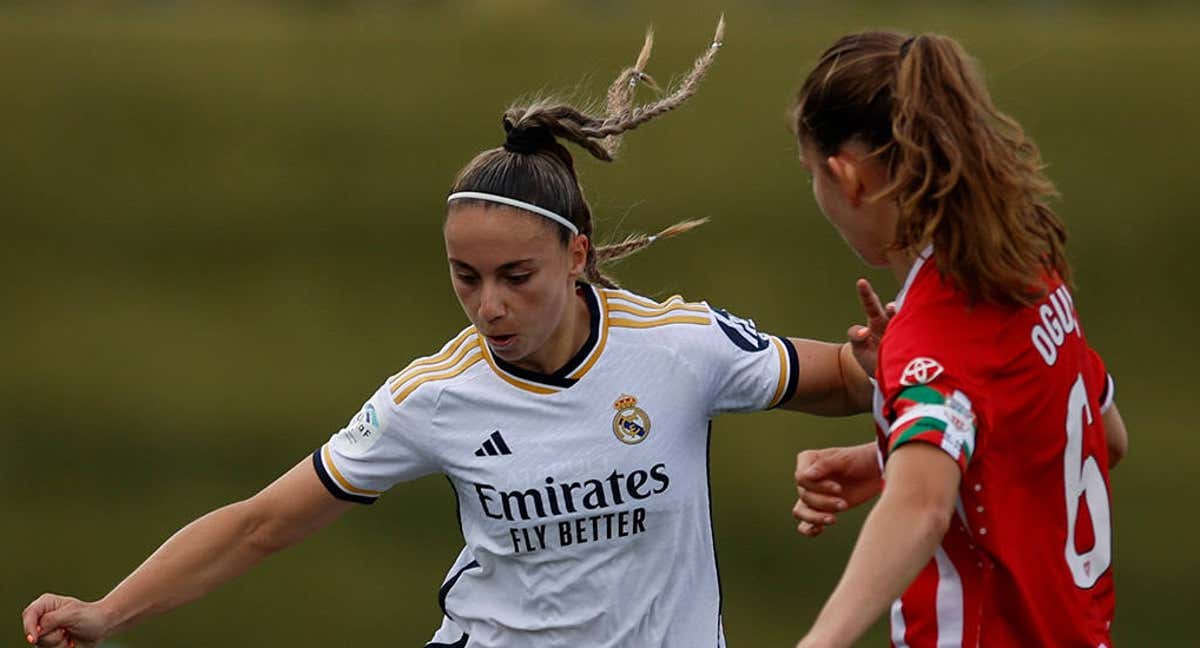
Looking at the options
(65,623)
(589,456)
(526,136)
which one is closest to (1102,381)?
(589,456)

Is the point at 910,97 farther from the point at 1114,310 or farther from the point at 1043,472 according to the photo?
the point at 1114,310

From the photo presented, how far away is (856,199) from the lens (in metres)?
2.60

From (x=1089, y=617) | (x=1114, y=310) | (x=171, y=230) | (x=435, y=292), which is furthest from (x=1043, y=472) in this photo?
(x=171, y=230)

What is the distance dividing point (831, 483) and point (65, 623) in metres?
1.43

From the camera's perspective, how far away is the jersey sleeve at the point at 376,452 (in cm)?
318

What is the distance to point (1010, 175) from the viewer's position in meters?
2.49

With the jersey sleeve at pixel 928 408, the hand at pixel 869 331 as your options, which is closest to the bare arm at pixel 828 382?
the hand at pixel 869 331

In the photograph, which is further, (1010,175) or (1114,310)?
(1114,310)

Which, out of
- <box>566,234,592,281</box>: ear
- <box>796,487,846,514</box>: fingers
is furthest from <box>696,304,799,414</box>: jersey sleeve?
<box>796,487,846,514</box>: fingers

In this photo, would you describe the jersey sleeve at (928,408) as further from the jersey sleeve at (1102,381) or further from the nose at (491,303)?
the nose at (491,303)

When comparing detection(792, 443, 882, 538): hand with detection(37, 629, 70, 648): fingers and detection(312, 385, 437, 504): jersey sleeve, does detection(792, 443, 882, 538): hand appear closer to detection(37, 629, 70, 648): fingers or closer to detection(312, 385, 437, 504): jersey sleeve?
detection(312, 385, 437, 504): jersey sleeve

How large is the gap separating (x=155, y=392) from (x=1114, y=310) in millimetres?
3430

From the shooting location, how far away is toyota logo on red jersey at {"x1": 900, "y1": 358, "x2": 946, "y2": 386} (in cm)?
240

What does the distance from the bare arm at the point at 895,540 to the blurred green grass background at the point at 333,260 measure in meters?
3.91
